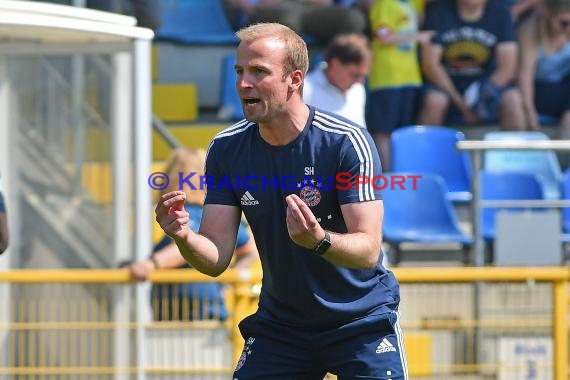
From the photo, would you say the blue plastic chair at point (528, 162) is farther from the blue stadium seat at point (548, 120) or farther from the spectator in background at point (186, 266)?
the spectator in background at point (186, 266)

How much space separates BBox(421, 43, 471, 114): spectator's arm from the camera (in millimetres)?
10836

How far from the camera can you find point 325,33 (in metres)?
10.8

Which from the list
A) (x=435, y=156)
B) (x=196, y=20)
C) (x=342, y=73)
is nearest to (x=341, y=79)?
(x=342, y=73)

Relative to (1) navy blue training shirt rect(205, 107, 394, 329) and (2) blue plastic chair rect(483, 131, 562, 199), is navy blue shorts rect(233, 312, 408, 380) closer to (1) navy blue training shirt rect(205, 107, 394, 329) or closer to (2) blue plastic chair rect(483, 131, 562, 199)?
(1) navy blue training shirt rect(205, 107, 394, 329)

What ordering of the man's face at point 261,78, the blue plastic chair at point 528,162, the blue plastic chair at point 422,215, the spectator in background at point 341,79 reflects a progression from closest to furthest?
the man's face at point 261,78 < the spectator in background at point 341,79 < the blue plastic chair at point 422,215 < the blue plastic chair at point 528,162

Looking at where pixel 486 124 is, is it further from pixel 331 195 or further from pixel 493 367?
pixel 331 195

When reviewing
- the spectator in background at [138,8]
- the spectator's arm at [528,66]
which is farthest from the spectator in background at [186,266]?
the spectator's arm at [528,66]

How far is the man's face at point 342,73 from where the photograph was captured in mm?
8328

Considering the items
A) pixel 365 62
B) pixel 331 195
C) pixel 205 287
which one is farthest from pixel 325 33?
pixel 331 195

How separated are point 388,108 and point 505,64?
130 cm

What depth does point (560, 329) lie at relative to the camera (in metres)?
7.02

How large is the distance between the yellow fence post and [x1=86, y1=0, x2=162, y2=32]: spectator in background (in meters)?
3.98

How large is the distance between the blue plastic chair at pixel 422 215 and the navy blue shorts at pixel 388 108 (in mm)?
894

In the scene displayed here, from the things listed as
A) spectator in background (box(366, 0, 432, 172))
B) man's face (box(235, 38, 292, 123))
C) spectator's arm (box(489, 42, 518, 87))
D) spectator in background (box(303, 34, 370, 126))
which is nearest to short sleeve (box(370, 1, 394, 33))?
spectator in background (box(366, 0, 432, 172))
